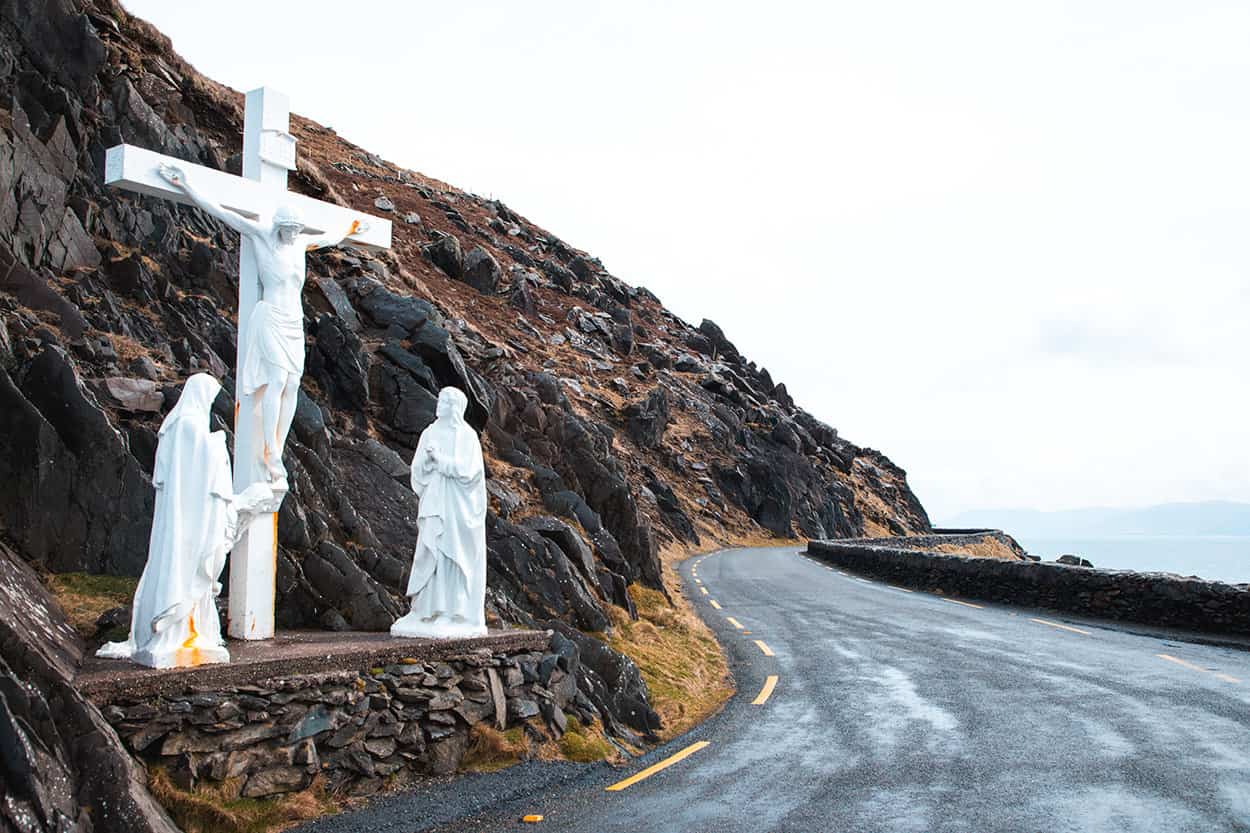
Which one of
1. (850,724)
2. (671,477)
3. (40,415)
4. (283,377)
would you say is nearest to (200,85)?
(40,415)

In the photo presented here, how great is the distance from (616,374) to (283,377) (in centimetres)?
4648

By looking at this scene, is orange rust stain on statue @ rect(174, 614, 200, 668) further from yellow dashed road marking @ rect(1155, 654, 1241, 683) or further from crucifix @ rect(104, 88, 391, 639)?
yellow dashed road marking @ rect(1155, 654, 1241, 683)

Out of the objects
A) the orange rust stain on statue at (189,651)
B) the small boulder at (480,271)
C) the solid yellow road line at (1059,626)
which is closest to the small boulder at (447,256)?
the small boulder at (480,271)

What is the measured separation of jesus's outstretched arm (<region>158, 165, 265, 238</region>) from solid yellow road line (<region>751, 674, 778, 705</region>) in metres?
7.74

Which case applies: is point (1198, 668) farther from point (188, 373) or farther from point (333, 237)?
point (188, 373)

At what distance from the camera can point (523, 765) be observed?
8.41m

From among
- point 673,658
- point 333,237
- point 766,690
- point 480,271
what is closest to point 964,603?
point 673,658

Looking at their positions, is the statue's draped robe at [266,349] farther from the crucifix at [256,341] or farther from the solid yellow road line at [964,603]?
the solid yellow road line at [964,603]

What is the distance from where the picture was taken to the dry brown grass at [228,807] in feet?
19.9

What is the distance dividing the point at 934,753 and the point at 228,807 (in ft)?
19.6

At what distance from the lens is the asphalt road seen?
6965 mm

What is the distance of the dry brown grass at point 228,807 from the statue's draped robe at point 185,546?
33.6 inches

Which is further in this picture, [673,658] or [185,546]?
[673,658]

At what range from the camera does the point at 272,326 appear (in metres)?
8.30
